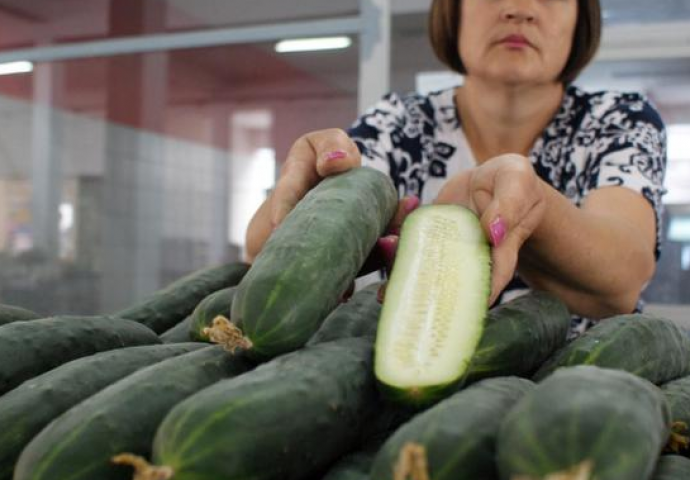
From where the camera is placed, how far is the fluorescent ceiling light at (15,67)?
4.22m

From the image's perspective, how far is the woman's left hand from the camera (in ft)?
2.49

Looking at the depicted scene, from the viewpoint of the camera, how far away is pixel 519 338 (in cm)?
70

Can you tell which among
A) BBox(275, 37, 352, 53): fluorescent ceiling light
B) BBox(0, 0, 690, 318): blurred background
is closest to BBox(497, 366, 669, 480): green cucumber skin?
BBox(0, 0, 690, 318): blurred background

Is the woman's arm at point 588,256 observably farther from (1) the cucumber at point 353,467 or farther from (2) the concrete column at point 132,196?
(2) the concrete column at point 132,196

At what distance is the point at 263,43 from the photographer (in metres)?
3.68

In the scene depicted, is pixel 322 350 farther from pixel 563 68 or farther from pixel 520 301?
pixel 563 68

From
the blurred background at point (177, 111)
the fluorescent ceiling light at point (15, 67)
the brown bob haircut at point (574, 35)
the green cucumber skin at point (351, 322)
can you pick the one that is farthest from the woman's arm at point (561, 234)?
the fluorescent ceiling light at point (15, 67)

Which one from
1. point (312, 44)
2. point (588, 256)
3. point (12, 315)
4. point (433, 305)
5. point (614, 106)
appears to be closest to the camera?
point (433, 305)

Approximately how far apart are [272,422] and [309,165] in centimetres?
50

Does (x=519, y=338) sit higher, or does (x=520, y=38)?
(x=520, y=38)

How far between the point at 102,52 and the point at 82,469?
3906mm

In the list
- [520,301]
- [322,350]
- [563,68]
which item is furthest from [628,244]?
[322,350]

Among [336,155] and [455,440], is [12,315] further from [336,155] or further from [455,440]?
[455,440]

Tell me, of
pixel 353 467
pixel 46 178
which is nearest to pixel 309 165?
pixel 353 467
